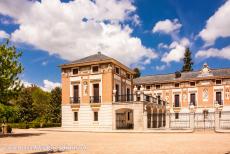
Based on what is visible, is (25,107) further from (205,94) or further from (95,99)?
(205,94)

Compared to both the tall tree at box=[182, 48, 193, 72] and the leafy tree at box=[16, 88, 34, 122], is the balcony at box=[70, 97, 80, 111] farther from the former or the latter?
the tall tree at box=[182, 48, 193, 72]

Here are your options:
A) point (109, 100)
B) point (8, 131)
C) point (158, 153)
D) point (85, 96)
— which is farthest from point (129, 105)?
point (158, 153)

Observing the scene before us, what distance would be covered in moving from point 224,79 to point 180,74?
7.86m

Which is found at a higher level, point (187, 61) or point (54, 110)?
point (187, 61)

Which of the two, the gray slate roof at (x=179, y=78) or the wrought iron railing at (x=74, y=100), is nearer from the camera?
the wrought iron railing at (x=74, y=100)

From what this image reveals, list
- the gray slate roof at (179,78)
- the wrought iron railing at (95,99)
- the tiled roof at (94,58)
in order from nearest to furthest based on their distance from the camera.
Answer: the wrought iron railing at (95,99) < the tiled roof at (94,58) < the gray slate roof at (179,78)

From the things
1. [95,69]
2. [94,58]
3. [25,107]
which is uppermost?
[94,58]

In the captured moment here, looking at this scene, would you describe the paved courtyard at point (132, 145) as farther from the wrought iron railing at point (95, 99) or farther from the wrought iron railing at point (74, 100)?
the wrought iron railing at point (74, 100)

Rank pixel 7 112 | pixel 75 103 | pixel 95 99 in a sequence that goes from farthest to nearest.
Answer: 1. pixel 75 103
2. pixel 95 99
3. pixel 7 112

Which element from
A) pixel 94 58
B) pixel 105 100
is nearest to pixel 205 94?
pixel 105 100

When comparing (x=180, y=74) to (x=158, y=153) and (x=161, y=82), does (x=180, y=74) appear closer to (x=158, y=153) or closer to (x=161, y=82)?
(x=161, y=82)

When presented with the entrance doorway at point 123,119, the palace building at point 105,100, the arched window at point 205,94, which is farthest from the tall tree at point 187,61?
the entrance doorway at point 123,119

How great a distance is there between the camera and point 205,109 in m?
44.4

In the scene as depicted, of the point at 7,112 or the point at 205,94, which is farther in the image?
the point at 205,94
